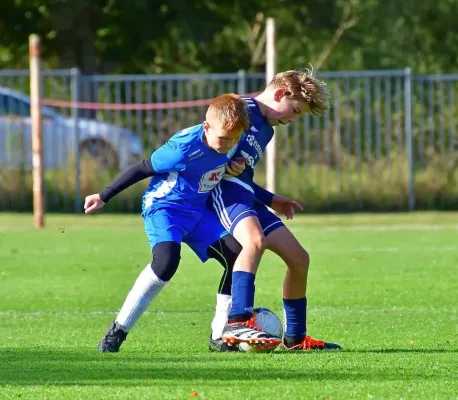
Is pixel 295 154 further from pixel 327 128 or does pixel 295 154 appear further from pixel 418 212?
pixel 418 212

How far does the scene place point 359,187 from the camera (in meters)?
22.5

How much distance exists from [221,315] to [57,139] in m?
15.2

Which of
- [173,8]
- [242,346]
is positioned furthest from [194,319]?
[173,8]

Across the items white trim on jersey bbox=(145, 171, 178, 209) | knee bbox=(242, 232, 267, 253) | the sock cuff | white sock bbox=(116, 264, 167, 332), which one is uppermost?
white trim on jersey bbox=(145, 171, 178, 209)

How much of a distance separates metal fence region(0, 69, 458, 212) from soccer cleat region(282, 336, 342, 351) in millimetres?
14752

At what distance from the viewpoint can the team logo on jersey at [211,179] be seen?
7.29m

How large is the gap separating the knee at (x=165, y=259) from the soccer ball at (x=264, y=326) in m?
0.53

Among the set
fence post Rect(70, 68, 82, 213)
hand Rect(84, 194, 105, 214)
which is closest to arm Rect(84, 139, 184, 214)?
hand Rect(84, 194, 105, 214)

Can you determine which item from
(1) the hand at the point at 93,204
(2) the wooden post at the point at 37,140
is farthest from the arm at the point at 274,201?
(2) the wooden post at the point at 37,140

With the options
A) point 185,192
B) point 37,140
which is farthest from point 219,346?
point 37,140

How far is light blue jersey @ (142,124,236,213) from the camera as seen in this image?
720 centimetres

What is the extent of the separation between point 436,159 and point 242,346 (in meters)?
15.9

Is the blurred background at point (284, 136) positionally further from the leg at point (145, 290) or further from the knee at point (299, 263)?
the leg at point (145, 290)

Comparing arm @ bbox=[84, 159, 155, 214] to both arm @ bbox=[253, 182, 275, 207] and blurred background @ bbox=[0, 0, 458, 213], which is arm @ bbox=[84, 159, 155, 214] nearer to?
arm @ bbox=[253, 182, 275, 207]
